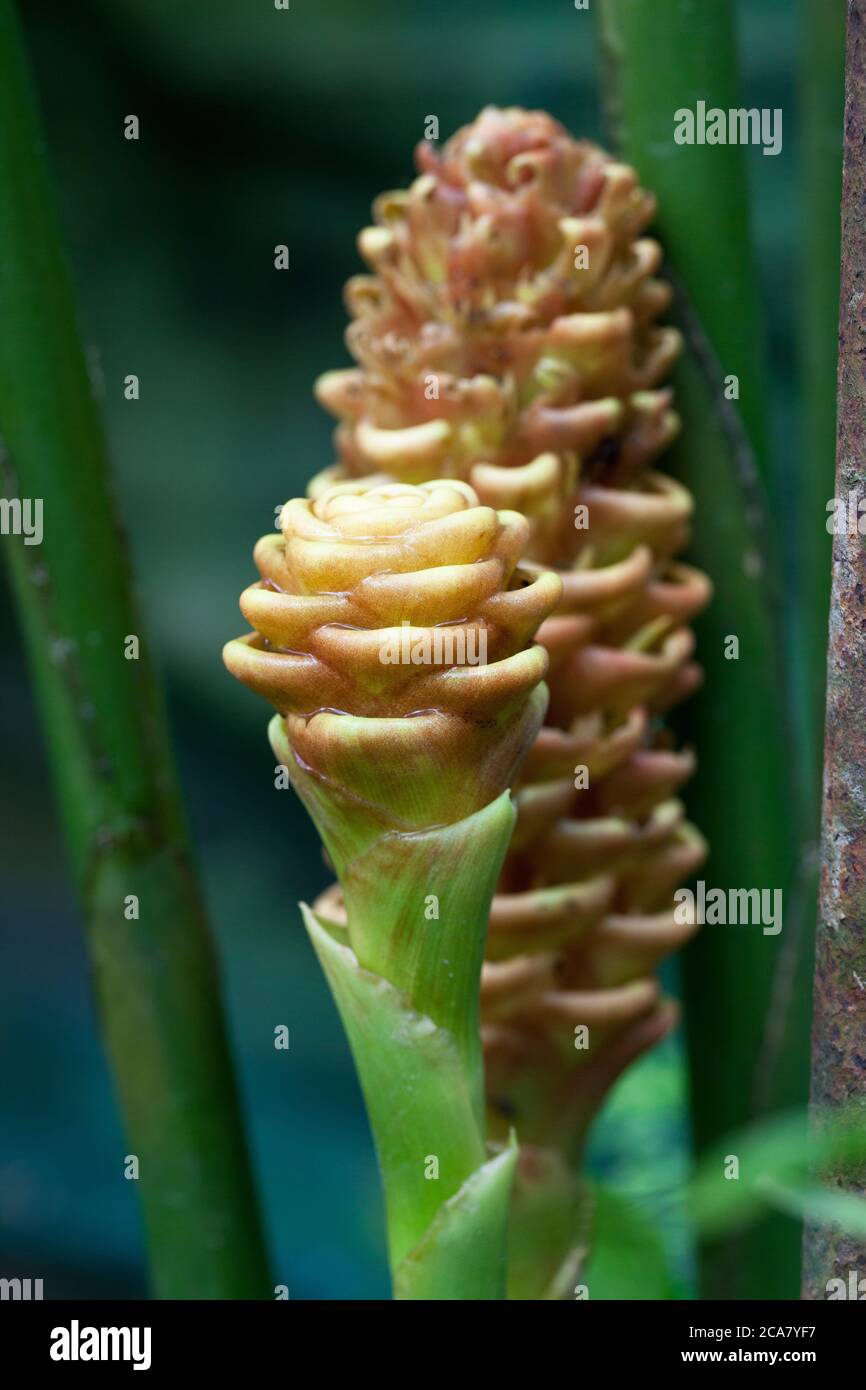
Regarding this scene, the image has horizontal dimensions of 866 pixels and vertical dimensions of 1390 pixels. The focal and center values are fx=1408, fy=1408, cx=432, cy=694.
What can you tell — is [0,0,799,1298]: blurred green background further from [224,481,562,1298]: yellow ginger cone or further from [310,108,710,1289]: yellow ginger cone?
[224,481,562,1298]: yellow ginger cone

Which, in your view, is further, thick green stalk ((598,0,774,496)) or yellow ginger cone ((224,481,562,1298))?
thick green stalk ((598,0,774,496))

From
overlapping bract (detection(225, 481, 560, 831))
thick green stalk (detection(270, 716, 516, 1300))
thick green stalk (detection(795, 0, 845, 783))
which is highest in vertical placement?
thick green stalk (detection(795, 0, 845, 783))

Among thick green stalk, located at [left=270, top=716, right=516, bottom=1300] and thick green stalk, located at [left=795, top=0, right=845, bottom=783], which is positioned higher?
thick green stalk, located at [left=795, top=0, right=845, bottom=783]

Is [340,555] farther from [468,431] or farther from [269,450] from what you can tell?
[269,450]

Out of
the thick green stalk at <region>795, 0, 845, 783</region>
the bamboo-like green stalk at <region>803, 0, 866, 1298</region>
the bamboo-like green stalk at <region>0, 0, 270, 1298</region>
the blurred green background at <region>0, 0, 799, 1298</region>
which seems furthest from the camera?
the blurred green background at <region>0, 0, 799, 1298</region>

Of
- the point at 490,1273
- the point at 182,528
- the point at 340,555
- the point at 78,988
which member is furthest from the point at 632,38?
the point at 78,988

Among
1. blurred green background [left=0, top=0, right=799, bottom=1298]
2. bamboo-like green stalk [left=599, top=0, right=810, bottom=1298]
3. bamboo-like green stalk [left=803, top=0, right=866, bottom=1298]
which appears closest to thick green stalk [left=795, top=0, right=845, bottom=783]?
bamboo-like green stalk [left=599, top=0, right=810, bottom=1298]
